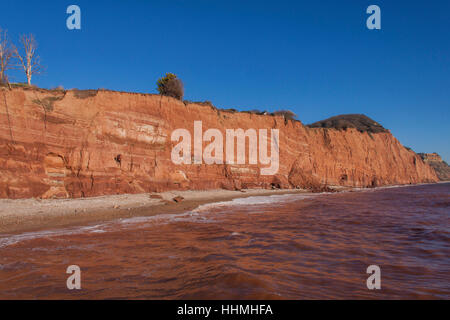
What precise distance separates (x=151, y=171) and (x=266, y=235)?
13.0 m

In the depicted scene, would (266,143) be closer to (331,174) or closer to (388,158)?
(331,174)

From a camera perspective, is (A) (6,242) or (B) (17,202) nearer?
(A) (6,242)

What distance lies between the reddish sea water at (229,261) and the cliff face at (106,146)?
7467 mm

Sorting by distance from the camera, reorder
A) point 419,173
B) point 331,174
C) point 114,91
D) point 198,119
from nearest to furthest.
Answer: point 114,91
point 198,119
point 331,174
point 419,173

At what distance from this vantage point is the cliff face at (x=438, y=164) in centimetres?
10472

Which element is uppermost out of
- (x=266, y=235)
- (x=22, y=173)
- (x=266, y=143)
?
(x=266, y=143)

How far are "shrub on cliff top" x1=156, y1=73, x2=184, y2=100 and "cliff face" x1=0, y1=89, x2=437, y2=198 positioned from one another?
6.39 m

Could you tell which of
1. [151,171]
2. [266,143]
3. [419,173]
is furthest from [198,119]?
[419,173]

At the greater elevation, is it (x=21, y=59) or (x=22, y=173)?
(x=21, y=59)

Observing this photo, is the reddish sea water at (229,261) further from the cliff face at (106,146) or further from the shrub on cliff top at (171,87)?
the shrub on cliff top at (171,87)

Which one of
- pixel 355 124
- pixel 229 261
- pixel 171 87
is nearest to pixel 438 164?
pixel 355 124

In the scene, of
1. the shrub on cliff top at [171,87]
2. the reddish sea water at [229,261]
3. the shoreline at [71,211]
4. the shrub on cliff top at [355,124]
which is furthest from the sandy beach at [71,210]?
the shrub on cliff top at [355,124]

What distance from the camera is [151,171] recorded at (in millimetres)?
18391

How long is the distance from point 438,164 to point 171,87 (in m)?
133
